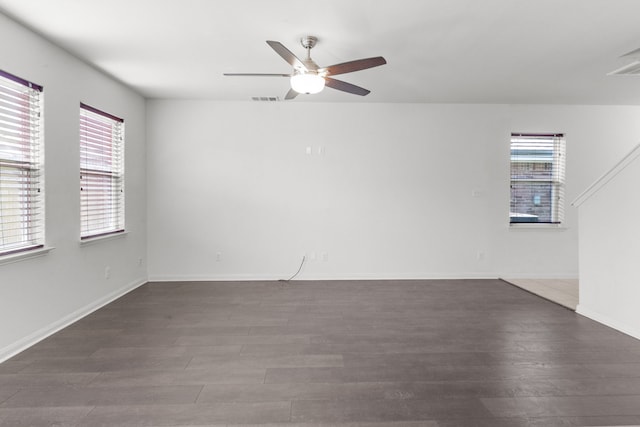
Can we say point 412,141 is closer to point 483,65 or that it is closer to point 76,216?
point 483,65

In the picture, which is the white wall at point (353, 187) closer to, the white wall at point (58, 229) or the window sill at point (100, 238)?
the window sill at point (100, 238)

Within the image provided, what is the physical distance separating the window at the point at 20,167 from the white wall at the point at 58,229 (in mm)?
81

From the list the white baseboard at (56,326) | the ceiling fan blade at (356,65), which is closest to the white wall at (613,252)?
the ceiling fan blade at (356,65)

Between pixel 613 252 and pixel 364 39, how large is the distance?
3.02 meters

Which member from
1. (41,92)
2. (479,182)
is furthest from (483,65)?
(41,92)

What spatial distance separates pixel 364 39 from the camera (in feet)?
10.4

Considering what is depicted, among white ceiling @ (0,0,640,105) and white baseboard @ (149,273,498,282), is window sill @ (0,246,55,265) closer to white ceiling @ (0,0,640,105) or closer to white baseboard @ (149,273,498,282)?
white ceiling @ (0,0,640,105)

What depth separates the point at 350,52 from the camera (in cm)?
347

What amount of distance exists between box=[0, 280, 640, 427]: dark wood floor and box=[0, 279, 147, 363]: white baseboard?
0.09 m

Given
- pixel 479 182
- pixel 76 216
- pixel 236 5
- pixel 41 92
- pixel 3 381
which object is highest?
pixel 236 5

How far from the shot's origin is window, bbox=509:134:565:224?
5.62 m

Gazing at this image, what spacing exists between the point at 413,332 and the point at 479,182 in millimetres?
3117

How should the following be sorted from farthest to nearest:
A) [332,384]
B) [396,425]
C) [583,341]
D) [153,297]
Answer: [153,297], [583,341], [332,384], [396,425]

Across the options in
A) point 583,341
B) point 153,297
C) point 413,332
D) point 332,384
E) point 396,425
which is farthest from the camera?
point 153,297
